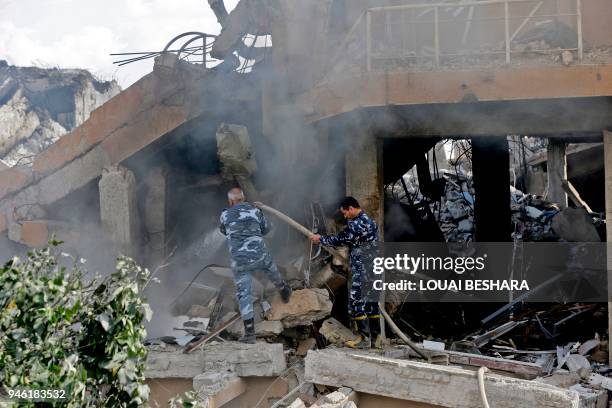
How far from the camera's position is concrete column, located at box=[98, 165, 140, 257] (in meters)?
9.98

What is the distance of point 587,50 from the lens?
815 cm

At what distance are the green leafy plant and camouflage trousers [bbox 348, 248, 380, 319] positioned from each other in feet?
14.8

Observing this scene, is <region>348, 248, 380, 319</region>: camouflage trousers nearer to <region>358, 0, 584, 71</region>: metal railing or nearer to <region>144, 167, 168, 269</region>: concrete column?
<region>358, 0, 584, 71</region>: metal railing

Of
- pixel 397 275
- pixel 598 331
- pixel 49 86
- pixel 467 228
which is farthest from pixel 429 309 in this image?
pixel 49 86

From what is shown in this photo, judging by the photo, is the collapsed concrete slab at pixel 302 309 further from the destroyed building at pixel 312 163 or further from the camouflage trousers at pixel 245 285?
the camouflage trousers at pixel 245 285

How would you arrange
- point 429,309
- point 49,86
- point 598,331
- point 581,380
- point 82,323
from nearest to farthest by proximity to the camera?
1. point 82,323
2. point 581,380
3. point 598,331
4. point 429,309
5. point 49,86

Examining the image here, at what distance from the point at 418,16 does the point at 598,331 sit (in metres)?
5.05

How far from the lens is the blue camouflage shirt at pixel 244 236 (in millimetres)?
8039

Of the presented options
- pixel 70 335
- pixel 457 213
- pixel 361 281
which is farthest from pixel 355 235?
pixel 457 213

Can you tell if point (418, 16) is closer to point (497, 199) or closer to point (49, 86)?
point (497, 199)

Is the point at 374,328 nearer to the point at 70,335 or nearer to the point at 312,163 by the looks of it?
the point at 312,163

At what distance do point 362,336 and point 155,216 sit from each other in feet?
13.2

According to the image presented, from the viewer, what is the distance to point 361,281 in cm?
795

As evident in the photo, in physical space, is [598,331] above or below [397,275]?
below
